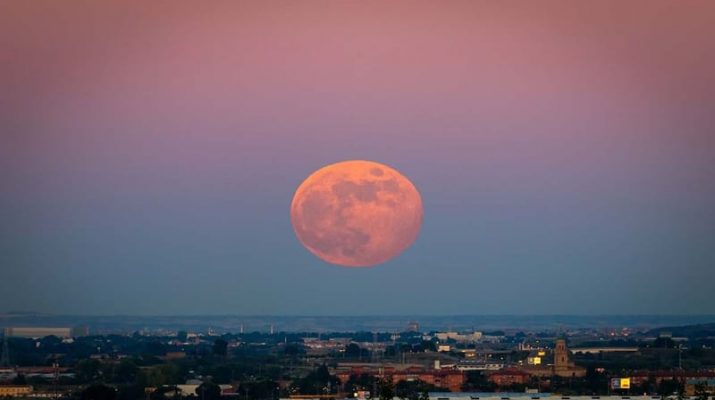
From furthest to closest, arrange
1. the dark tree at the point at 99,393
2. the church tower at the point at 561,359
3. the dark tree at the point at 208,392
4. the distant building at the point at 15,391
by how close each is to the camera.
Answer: the church tower at the point at 561,359, the distant building at the point at 15,391, the dark tree at the point at 208,392, the dark tree at the point at 99,393

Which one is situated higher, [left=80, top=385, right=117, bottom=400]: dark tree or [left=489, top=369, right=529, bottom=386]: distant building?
[left=489, top=369, right=529, bottom=386]: distant building

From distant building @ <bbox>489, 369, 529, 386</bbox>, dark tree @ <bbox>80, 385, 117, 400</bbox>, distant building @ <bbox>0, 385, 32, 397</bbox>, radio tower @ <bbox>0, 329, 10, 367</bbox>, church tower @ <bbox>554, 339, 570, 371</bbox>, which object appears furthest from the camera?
radio tower @ <bbox>0, 329, 10, 367</bbox>

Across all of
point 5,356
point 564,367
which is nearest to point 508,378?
point 564,367

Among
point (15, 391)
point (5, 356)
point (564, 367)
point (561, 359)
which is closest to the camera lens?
point (15, 391)

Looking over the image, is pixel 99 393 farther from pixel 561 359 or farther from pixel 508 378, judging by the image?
pixel 561 359

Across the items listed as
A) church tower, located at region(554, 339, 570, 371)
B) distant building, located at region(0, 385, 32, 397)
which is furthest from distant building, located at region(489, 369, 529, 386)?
distant building, located at region(0, 385, 32, 397)

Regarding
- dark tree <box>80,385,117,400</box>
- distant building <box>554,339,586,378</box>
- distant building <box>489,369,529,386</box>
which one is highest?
distant building <box>554,339,586,378</box>

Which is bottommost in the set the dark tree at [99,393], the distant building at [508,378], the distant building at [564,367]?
the dark tree at [99,393]

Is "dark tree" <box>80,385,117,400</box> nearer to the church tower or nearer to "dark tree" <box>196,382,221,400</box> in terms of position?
"dark tree" <box>196,382,221,400</box>

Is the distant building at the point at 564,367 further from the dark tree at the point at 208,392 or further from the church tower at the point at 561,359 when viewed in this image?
the dark tree at the point at 208,392

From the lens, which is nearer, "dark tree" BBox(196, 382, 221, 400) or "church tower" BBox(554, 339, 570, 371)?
"dark tree" BBox(196, 382, 221, 400)

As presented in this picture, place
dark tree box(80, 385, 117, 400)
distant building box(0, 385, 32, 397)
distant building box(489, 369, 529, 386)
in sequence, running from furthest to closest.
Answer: distant building box(489, 369, 529, 386) → distant building box(0, 385, 32, 397) → dark tree box(80, 385, 117, 400)

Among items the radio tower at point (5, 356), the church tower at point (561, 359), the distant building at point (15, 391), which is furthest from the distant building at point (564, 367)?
the radio tower at point (5, 356)

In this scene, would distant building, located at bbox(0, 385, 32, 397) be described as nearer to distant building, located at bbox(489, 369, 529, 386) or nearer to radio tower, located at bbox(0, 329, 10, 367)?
distant building, located at bbox(489, 369, 529, 386)
